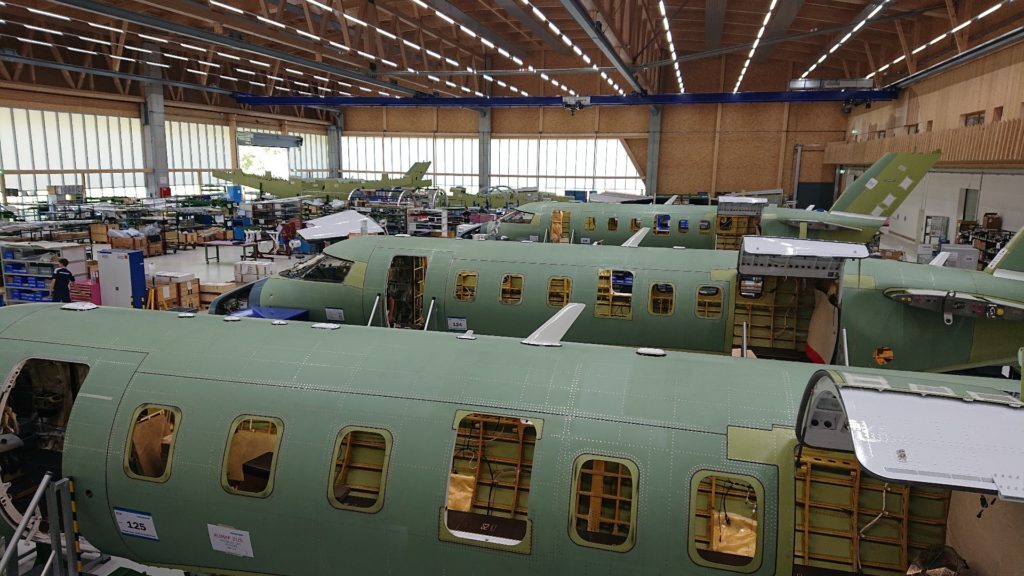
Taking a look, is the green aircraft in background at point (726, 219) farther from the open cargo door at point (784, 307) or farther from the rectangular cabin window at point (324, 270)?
the rectangular cabin window at point (324, 270)

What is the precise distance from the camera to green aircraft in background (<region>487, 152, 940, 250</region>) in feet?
77.7

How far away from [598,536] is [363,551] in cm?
259

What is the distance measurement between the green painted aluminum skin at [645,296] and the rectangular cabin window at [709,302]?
0.39 ft

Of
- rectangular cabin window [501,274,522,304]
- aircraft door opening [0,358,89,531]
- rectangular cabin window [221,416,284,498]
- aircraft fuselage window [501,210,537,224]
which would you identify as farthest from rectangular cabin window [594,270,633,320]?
aircraft fuselage window [501,210,537,224]

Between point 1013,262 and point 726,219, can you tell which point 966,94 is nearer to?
point 726,219

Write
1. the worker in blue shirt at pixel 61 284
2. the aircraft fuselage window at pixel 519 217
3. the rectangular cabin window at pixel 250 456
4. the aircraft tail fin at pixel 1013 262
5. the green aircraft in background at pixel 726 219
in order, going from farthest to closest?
the aircraft fuselage window at pixel 519 217, the green aircraft in background at pixel 726 219, the worker in blue shirt at pixel 61 284, the aircraft tail fin at pixel 1013 262, the rectangular cabin window at pixel 250 456

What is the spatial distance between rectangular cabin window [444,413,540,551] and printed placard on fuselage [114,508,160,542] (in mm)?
3583

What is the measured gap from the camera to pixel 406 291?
18078mm

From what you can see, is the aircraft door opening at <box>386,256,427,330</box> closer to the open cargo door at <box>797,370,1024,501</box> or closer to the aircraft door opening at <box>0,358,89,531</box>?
the aircraft door opening at <box>0,358,89,531</box>

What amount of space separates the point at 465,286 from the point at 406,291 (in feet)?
8.65

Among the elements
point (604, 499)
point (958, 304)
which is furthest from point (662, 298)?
point (604, 499)

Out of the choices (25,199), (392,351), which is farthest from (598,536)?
(25,199)

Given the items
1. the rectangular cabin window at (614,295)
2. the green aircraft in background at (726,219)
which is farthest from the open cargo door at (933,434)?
the green aircraft in background at (726,219)

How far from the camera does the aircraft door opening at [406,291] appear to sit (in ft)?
57.7
